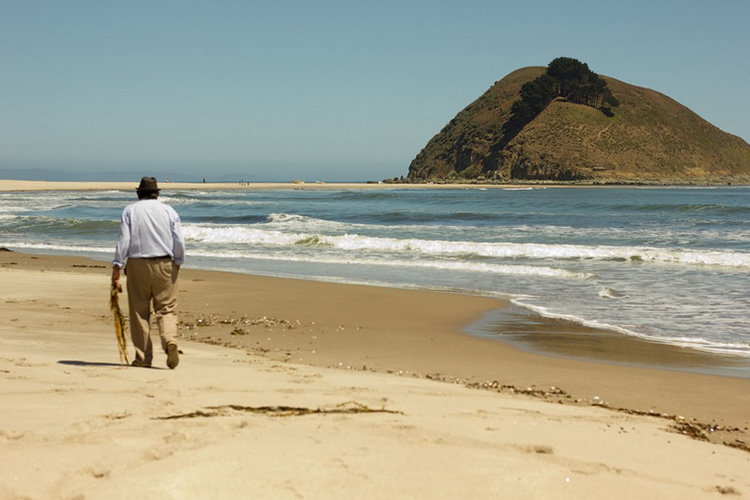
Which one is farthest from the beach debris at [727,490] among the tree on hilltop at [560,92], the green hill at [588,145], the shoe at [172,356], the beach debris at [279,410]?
the tree on hilltop at [560,92]

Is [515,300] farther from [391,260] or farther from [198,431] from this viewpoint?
[198,431]

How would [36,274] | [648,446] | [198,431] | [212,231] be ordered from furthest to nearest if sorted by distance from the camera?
[212,231], [36,274], [648,446], [198,431]

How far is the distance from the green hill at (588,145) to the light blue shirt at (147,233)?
10600cm

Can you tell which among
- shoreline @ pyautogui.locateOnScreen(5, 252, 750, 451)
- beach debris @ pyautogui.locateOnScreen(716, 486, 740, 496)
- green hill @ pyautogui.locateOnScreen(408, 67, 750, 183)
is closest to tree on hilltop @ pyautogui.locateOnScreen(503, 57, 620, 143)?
green hill @ pyautogui.locateOnScreen(408, 67, 750, 183)

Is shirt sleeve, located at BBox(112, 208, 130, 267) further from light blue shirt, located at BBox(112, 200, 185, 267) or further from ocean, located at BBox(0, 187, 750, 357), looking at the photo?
ocean, located at BBox(0, 187, 750, 357)

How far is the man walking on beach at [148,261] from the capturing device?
5.65 metres

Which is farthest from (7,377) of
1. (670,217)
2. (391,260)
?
(670,217)

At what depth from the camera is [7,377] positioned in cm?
481

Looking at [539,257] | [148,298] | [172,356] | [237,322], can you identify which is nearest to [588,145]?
[539,257]

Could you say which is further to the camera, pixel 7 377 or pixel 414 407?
pixel 7 377

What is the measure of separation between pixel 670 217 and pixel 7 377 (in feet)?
114

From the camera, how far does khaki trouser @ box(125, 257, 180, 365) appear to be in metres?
5.66

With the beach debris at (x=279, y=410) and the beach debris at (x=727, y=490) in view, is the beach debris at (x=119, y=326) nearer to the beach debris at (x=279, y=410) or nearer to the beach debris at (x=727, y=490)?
the beach debris at (x=279, y=410)

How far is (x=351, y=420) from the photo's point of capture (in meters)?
3.99
